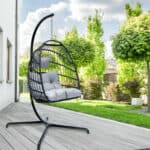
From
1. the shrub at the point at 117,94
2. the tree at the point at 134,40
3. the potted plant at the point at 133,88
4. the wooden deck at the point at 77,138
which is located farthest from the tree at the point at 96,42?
the wooden deck at the point at 77,138

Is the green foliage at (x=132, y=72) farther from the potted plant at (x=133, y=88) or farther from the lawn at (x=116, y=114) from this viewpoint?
the lawn at (x=116, y=114)

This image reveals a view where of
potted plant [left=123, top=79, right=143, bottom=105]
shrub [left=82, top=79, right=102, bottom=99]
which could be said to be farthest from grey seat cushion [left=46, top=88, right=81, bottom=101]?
shrub [left=82, top=79, right=102, bottom=99]

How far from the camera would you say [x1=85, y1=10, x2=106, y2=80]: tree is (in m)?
15.7

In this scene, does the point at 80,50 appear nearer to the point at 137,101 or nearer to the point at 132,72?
the point at 132,72

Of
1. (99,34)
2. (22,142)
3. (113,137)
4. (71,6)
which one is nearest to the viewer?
(22,142)

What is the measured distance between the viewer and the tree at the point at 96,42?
51.4ft

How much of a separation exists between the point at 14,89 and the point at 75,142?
22.1ft

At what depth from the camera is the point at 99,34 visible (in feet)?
51.4

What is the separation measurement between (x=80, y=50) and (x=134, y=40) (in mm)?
3549

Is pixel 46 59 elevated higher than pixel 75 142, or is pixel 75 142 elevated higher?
pixel 46 59

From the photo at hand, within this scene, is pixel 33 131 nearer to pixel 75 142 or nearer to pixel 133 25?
pixel 75 142

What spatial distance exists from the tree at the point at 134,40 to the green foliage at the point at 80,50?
9.63 ft

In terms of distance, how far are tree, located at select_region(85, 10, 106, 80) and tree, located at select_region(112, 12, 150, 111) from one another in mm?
5539

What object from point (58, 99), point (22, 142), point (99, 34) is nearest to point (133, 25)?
point (99, 34)
